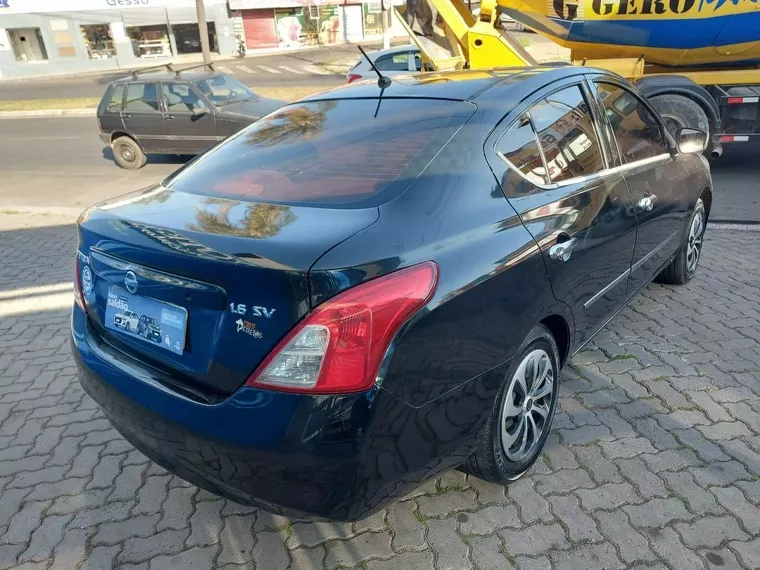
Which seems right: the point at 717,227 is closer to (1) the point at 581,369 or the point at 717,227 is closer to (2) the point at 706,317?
(2) the point at 706,317

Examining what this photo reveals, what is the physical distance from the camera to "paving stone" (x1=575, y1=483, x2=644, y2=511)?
7.79 ft

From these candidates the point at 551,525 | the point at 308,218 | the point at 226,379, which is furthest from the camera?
the point at 551,525

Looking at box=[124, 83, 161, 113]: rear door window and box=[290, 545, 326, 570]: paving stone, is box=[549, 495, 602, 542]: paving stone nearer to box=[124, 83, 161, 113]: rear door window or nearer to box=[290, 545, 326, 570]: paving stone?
box=[290, 545, 326, 570]: paving stone

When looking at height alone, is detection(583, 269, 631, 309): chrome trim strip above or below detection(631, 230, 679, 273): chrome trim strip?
above

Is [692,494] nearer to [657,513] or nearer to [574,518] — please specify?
[657,513]

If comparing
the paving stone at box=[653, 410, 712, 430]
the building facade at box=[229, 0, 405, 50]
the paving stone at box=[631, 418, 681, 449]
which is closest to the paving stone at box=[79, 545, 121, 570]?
the paving stone at box=[631, 418, 681, 449]

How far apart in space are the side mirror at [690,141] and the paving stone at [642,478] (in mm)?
2135

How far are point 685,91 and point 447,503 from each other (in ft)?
22.9

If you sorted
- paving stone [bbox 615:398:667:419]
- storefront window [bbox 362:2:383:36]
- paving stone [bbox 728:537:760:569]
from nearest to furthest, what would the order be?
paving stone [bbox 728:537:760:569] < paving stone [bbox 615:398:667:419] < storefront window [bbox 362:2:383:36]

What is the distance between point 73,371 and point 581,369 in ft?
10.4

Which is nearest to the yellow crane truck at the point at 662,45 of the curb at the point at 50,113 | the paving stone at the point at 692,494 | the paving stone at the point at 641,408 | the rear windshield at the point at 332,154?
the rear windshield at the point at 332,154

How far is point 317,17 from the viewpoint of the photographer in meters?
42.0

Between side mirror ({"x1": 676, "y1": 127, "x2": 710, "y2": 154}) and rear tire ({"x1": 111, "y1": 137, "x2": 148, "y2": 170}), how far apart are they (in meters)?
9.39

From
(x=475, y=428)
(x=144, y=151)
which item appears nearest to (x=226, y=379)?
(x=475, y=428)
